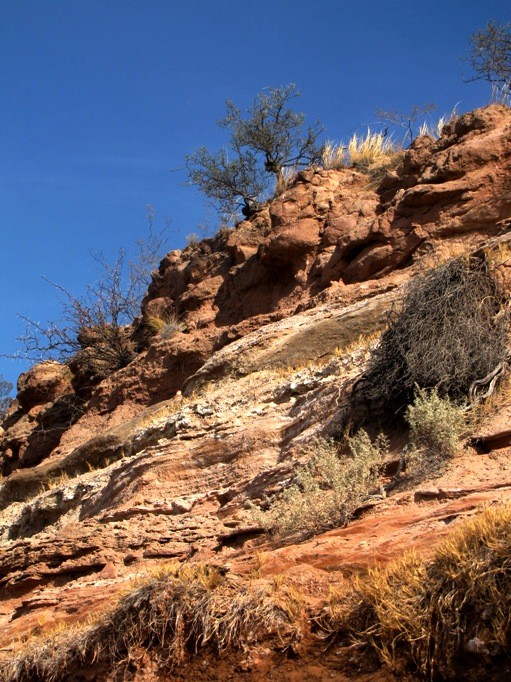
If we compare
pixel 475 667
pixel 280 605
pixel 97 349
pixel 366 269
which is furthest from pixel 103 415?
pixel 475 667

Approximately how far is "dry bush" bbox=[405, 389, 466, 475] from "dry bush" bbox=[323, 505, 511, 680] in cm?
210

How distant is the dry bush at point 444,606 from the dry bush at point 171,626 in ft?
1.55

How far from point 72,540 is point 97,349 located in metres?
12.3

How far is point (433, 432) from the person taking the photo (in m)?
7.00

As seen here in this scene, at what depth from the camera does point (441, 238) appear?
1308 cm

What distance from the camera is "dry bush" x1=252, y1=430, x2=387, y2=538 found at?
263 inches

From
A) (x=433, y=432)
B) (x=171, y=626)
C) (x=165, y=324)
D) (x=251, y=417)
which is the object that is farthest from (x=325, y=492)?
(x=165, y=324)

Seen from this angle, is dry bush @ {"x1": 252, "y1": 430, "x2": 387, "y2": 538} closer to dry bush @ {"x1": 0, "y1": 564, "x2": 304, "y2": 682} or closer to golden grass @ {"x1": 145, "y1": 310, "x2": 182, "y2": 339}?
dry bush @ {"x1": 0, "y1": 564, "x2": 304, "y2": 682}

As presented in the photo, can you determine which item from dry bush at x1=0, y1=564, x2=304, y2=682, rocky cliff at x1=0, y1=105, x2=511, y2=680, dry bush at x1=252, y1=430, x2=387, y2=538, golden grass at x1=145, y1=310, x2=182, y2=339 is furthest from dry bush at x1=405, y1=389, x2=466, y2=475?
golden grass at x1=145, y1=310, x2=182, y2=339

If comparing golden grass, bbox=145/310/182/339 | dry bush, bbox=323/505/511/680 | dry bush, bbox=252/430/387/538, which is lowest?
dry bush, bbox=323/505/511/680

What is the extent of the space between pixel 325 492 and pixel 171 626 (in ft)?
6.71

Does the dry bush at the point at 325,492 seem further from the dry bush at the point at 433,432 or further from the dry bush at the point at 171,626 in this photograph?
the dry bush at the point at 171,626

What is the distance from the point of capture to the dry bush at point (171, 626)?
16.6 ft

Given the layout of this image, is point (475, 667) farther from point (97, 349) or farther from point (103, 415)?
point (97, 349)
